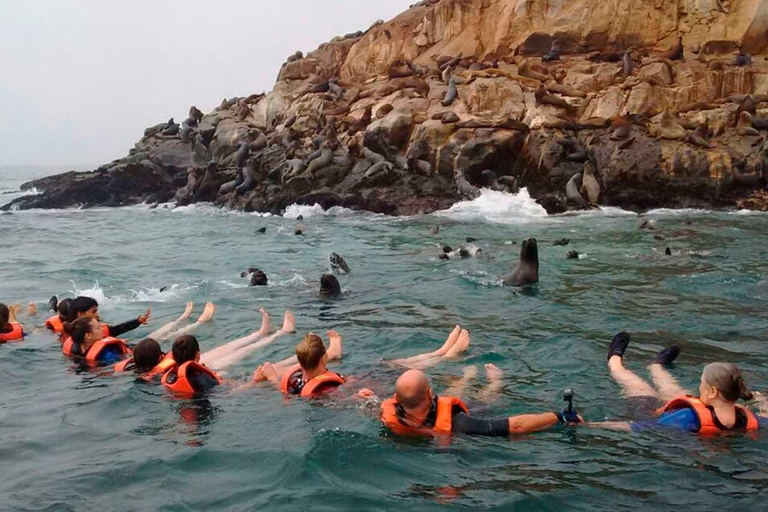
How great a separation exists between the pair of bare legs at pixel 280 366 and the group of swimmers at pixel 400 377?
11mm

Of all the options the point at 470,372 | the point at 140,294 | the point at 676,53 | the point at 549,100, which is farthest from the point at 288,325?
the point at 676,53

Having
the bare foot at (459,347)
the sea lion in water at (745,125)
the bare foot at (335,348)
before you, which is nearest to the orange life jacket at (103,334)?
the bare foot at (335,348)

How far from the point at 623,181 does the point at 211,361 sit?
20.5 m

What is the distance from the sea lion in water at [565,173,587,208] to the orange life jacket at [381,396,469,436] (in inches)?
824

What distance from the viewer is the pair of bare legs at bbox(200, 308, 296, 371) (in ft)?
29.0

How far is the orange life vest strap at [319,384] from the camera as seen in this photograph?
21.9 feet

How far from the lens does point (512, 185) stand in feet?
89.1

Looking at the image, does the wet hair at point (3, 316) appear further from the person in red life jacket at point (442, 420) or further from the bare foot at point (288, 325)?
the person in red life jacket at point (442, 420)

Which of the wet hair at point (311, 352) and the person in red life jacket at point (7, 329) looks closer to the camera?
the wet hair at point (311, 352)

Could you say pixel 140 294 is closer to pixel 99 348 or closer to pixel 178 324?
pixel 178 324

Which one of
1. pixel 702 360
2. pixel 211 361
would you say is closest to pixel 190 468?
pixel 211 361

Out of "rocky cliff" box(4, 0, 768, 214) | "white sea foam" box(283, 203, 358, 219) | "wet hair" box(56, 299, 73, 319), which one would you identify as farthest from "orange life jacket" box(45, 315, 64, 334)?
"rocky cliff" box(4, 0, 768, 214)

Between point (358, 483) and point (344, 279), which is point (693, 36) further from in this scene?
A: point (358, 483)

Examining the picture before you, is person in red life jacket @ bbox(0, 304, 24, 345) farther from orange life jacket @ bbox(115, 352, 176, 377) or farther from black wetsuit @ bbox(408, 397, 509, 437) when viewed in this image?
black wetsuit @ bbox(408, 397, 509, 437)
